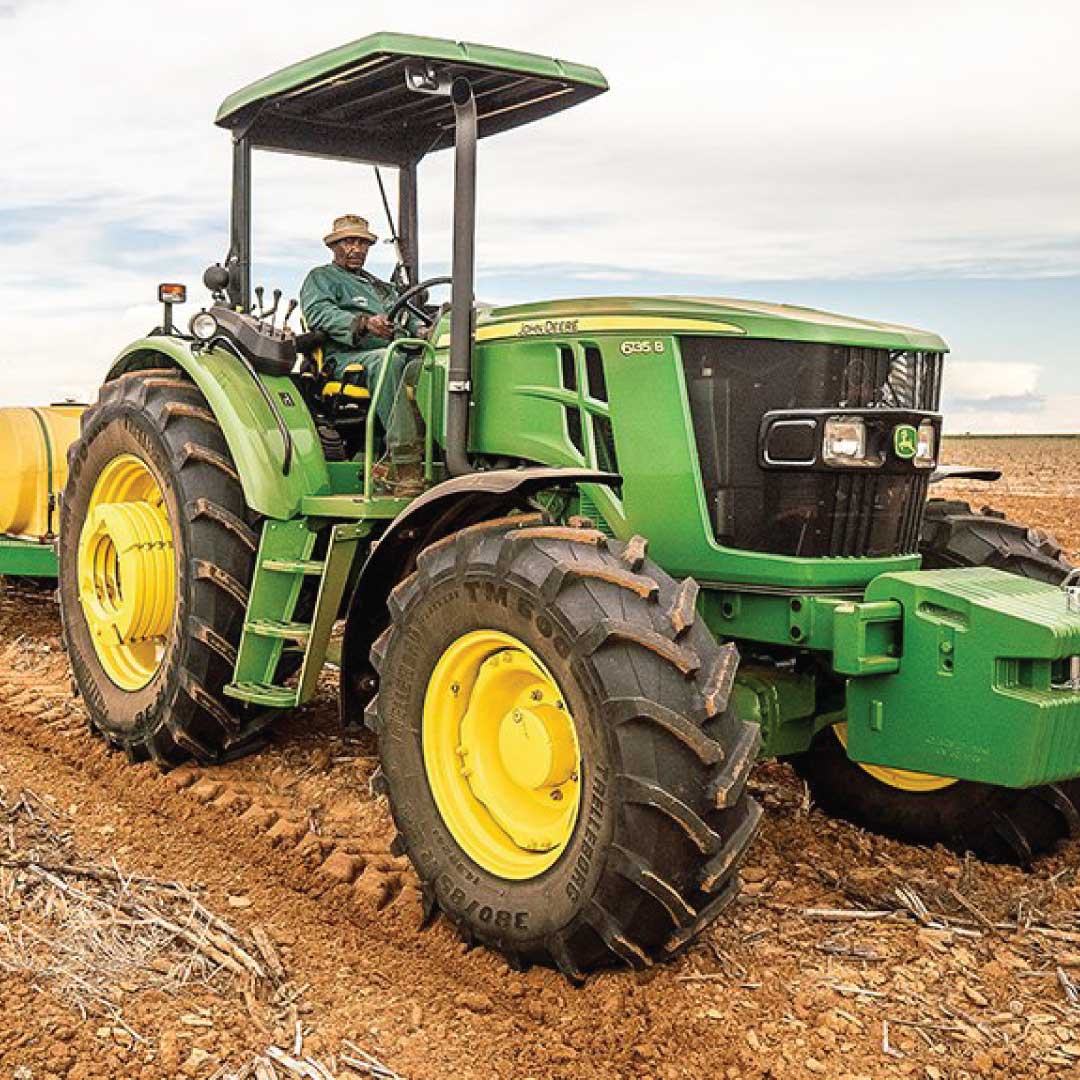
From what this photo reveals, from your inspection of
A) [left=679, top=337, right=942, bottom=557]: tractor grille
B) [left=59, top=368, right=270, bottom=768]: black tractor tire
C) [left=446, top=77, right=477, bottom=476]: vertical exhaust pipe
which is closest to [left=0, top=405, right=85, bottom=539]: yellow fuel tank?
[left=59, top=368, right=270, bottom=768]: black tractor tire

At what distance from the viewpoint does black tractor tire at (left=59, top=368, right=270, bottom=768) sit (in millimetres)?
5836

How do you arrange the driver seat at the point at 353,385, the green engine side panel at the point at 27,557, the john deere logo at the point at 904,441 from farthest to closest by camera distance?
1. the green engine side panel at the point at 27,557
2. the driver seat at the point at 353,385
3. the john deere logo at the point at 904,441

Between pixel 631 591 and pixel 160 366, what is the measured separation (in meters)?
3.58

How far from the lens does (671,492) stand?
4.65 meters

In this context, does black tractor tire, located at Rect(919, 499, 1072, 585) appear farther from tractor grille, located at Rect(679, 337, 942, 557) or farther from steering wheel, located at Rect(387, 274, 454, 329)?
steering wheel, located at Rect(387, 274, 454, 329)

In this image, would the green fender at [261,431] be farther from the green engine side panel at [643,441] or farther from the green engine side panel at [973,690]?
the green engine side panel at [973,690]

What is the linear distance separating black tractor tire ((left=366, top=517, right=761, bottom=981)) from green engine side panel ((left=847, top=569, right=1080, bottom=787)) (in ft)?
2.12

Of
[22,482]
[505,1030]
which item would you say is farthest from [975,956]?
[22,482]

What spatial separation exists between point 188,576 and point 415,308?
150cm

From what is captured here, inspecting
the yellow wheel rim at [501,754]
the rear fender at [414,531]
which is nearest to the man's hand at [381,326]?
the rear fender at [414,531]

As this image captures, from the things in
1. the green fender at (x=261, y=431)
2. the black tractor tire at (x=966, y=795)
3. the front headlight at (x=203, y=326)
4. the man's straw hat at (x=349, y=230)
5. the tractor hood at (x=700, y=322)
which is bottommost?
the black tractor tire at (x=966, y=795)

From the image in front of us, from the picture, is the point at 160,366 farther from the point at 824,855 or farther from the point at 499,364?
the point at 824,855

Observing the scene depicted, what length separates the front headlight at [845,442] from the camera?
4.65 metres

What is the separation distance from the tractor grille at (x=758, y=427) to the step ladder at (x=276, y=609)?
1618 mm
